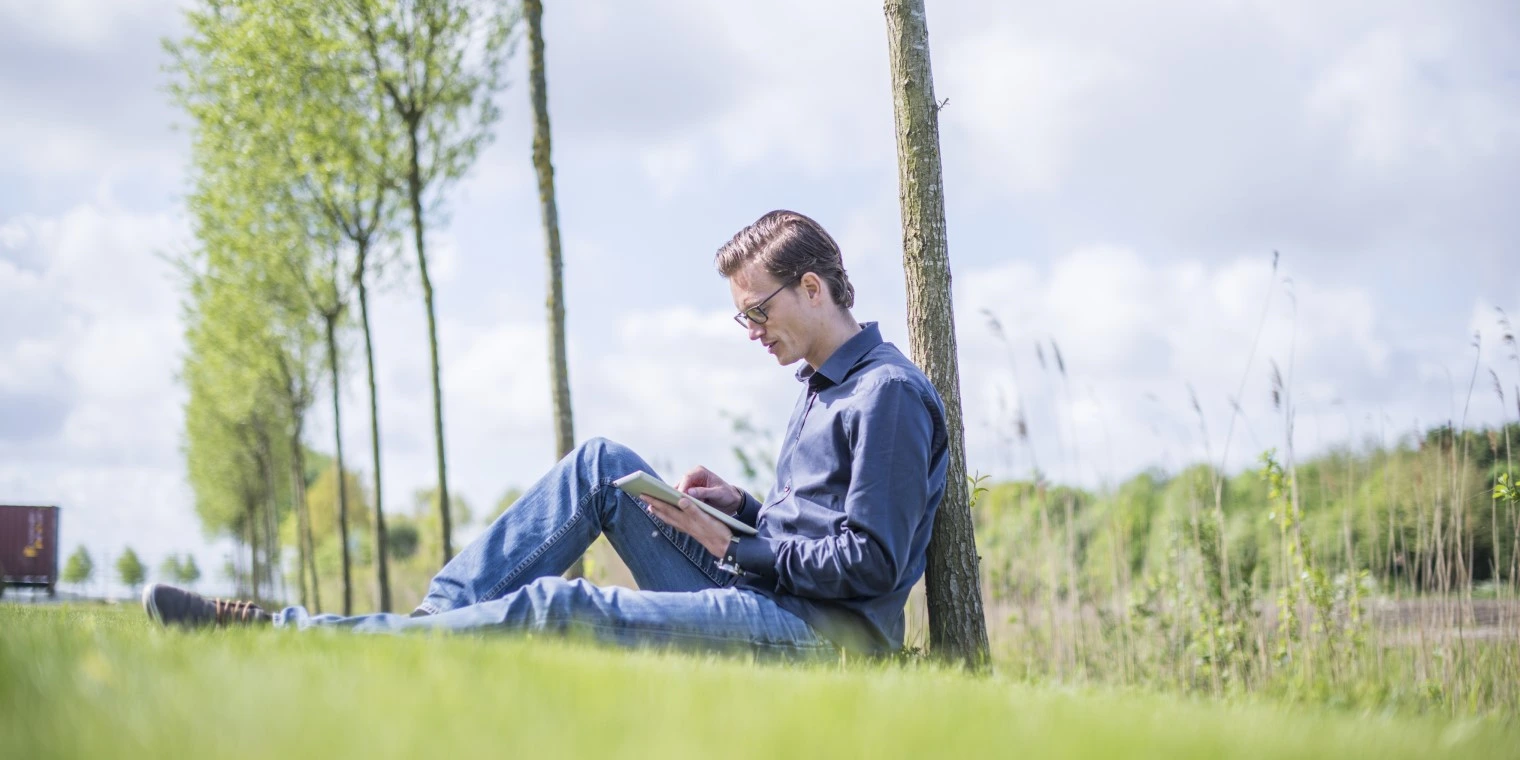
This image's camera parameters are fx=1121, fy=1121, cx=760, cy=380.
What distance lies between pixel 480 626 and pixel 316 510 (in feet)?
92.9

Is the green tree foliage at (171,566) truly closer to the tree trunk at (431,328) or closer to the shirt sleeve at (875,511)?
the tree trunk at (431,328)

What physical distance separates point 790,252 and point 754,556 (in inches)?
36.0

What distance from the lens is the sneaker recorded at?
106 inches

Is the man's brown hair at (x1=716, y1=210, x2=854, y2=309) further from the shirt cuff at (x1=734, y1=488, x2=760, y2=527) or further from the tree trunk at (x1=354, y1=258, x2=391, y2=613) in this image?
the tree trunk at (x1=354, y1=258, x2=391, y2=613)

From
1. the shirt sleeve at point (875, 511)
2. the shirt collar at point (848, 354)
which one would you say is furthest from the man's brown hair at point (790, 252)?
the shirt sleeve at point (875, 511)

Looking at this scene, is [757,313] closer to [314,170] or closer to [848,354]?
[848,354]

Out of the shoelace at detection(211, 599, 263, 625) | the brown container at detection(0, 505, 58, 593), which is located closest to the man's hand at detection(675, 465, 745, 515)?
the shoelace at detection(211, 599, 263, 625)

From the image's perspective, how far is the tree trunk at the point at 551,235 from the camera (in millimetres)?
6945

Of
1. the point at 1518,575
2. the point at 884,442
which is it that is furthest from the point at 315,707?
the point at 1518,575

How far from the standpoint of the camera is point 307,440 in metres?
17.0

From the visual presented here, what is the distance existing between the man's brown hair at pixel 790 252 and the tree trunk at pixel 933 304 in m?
0.63

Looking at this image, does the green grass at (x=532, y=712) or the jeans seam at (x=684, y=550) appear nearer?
the green grass at (x=532, y=712)

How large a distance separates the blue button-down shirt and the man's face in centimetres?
12

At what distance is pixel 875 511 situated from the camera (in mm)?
2895
